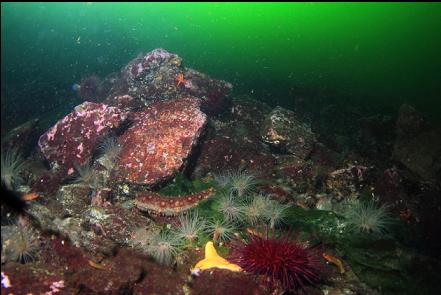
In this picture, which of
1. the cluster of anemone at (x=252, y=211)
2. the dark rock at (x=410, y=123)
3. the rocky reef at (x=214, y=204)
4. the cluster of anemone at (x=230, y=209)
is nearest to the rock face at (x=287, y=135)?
the rocky reef at (x=214, y=204)

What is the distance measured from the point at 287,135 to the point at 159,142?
389 cm

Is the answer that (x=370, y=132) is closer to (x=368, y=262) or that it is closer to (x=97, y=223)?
(x=368, y=262)

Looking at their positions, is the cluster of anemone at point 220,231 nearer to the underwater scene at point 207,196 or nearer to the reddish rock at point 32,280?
the underwater scene at point 207,196

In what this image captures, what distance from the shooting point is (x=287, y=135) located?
9.48 metres

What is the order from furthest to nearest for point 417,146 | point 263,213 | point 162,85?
point 162,85 → point 417,146 → point 263,213

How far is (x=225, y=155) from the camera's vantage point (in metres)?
9.02

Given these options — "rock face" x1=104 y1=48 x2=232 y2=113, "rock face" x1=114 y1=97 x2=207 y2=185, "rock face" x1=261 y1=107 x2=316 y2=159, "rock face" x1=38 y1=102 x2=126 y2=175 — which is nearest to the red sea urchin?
"rock face" x1=114 y1=97 x2=207 y2=185

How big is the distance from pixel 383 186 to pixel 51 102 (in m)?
15.4

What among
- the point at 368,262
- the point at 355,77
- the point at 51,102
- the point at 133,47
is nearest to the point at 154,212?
the point at 368,262

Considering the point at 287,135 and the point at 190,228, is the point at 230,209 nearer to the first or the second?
the point at 190,228

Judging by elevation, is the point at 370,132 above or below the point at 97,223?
below

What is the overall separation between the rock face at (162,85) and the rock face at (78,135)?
2.02 meters

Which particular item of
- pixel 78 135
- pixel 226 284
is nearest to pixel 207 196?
pixel 226 284

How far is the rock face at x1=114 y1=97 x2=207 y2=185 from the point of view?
757 cm
